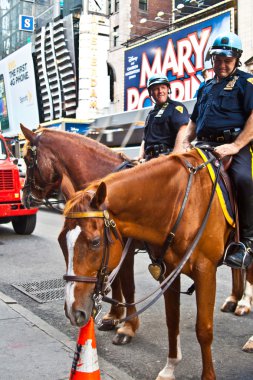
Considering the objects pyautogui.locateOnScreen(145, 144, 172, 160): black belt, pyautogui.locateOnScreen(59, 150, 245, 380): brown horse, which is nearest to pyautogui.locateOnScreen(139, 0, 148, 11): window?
pyautogui.locateOnScreen(145, 144, 172, 160): black belt

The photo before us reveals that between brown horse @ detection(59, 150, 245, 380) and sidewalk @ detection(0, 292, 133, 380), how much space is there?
2.74 ft

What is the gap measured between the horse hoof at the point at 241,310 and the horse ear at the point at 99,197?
3447mm

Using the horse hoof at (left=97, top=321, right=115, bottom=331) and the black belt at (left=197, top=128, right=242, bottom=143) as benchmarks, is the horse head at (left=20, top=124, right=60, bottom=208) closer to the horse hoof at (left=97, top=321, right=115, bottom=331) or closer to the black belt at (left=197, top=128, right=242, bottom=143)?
the horse hoof at (left=97, top=321, right=115, bottom=331)

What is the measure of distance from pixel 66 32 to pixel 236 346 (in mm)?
30948

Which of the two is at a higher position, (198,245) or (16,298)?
(198,245)

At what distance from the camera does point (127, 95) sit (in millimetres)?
28484

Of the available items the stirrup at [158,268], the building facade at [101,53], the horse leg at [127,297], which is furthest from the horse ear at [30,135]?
the building facade at [101,53]

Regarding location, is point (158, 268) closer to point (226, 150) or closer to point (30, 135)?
point (226, 150)

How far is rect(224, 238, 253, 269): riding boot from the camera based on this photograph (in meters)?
3.78

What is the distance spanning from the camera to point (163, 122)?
5531 millimetres

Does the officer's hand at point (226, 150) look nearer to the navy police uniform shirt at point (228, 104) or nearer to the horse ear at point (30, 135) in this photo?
the navy police uniform shirt at point (228, 104)

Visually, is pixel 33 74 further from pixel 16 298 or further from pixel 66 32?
pixel 16 298

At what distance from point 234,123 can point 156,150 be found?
1.61 metres

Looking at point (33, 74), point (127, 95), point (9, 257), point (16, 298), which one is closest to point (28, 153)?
point (16, 298)
